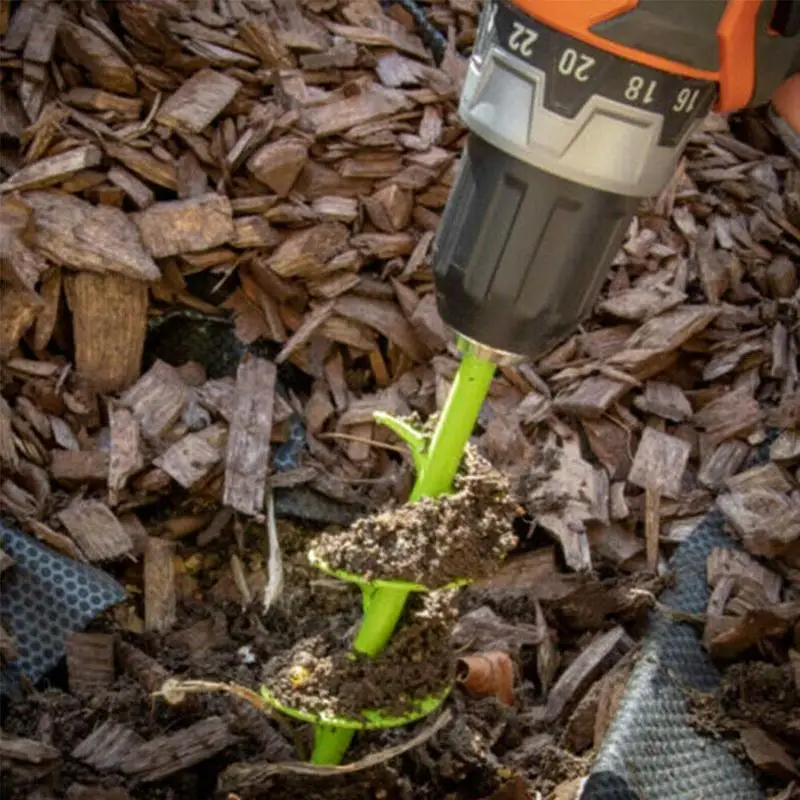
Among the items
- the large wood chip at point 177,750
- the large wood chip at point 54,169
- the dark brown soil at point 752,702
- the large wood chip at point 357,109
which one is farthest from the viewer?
the large wood chip at point 357,109

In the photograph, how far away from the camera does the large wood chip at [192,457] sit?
6.55 feet

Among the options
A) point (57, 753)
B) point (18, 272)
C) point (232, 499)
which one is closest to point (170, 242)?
point (18, 272)

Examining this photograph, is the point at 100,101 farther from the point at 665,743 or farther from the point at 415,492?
the point at 665,743

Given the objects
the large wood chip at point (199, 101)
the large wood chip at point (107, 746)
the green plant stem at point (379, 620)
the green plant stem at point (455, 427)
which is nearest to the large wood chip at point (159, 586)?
the large wood chip at point (107, 746)

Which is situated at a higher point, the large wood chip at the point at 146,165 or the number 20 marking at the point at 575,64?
the number 20 marking at the point at 575,64

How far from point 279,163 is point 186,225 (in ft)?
0.67

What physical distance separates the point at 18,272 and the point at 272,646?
0.72m

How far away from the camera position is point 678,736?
1.68m

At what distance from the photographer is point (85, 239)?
2092 millimetres

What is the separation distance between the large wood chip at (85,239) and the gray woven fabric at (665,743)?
40.1 inches

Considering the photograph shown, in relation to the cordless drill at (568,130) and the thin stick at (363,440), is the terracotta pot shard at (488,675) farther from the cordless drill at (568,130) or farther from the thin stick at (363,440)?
the cordless drill at (568,130)

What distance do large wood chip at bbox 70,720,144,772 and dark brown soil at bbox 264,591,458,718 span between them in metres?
0.23

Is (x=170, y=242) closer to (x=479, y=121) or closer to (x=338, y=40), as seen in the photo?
(x=338, y=40)

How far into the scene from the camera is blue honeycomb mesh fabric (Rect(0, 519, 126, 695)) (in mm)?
1752
